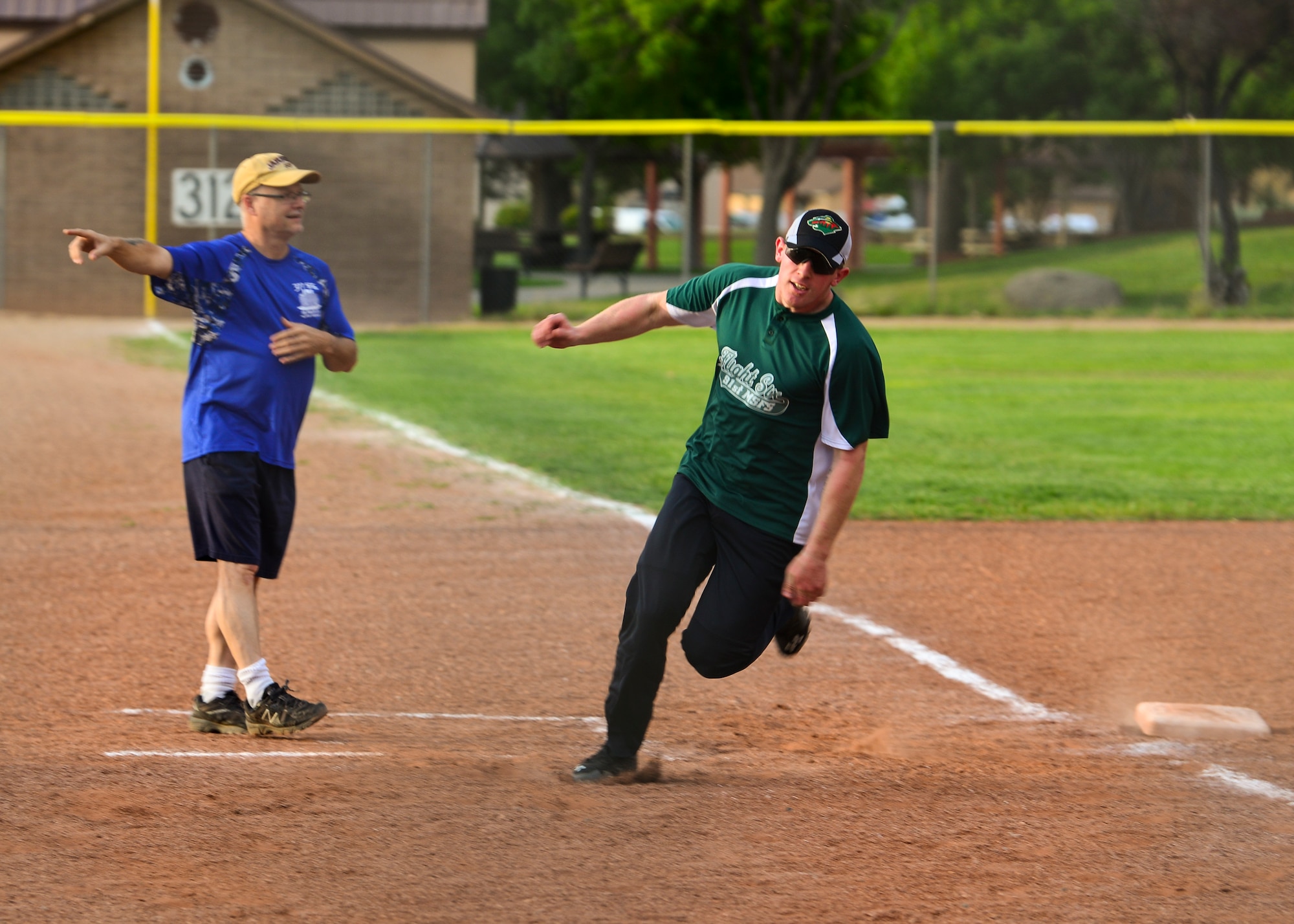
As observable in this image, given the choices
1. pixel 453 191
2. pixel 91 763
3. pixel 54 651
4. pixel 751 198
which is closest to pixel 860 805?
pixel 91 763

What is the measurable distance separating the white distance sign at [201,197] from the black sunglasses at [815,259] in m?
18.1

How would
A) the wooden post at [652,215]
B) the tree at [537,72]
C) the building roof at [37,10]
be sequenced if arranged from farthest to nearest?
the tree at [537,72] → the wooden post at [652,215] → the building roof at [37,10]

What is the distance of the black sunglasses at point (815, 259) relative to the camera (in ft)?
14.4

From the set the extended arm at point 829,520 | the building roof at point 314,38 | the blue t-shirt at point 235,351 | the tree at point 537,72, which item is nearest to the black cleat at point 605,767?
the extended arm at point 829,520

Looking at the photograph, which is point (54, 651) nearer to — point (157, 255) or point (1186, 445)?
point (157, 255)

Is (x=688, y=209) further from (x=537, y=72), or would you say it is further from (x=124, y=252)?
(x=537, y=72)

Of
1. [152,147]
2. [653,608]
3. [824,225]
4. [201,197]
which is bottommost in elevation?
[653,608]

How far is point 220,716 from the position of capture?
17.3 feet

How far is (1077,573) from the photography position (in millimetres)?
8094

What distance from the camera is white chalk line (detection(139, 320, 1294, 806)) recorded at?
4922 mm

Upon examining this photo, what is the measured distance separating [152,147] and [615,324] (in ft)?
65.4

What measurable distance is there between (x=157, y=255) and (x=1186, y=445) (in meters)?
9.44

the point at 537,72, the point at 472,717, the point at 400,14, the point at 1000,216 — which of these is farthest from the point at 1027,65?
the point at 472,717

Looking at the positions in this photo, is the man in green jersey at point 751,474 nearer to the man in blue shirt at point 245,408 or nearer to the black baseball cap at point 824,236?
the black baseball cap at point 824,236
